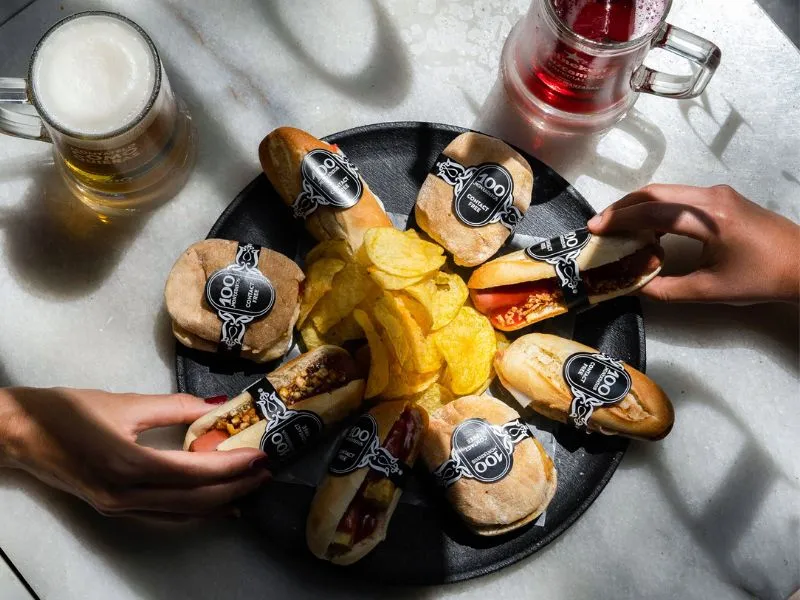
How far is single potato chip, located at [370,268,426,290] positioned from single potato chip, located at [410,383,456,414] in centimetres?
17

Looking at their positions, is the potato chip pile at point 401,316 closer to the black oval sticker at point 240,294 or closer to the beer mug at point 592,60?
the black oval sticker at point 240,294

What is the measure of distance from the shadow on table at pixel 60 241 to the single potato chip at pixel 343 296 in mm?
386

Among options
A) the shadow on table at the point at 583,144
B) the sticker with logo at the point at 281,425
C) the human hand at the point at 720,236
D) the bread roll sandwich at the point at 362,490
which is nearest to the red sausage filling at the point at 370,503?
the bread roll sandwich at the point at 362,490

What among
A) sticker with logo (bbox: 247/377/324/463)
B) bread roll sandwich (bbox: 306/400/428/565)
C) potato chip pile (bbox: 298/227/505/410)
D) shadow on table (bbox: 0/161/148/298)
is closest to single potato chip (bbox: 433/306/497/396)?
potato chip pile (bbox: 298/227/505/410)

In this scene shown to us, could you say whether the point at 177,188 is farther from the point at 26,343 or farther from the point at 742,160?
the point at 742,160

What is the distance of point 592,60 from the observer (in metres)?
1.21

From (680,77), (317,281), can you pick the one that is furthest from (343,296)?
(680,77)

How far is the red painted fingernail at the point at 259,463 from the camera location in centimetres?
112

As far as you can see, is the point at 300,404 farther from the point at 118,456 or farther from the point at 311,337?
the point at 118,456

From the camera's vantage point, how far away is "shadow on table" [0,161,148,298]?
1.33m

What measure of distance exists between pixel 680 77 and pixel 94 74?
2.90ft

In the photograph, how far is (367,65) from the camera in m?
1.43

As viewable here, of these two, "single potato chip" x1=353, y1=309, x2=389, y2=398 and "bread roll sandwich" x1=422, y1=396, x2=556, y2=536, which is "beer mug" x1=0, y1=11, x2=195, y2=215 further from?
"bread roll sandwich" x1=422, y1=396, x2=556, y2=536

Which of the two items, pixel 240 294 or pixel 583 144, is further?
pixel 583 144
